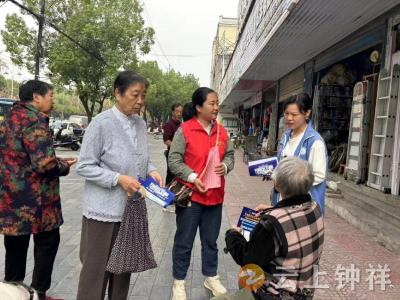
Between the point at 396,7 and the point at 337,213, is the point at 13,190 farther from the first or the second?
the point at 396,7

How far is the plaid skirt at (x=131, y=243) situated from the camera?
2.41m

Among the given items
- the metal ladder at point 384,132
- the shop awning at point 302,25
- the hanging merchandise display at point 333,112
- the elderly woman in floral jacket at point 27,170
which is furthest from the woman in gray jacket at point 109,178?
the hanging merchandise display at point 333,112

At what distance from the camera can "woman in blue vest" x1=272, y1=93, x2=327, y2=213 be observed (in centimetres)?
270

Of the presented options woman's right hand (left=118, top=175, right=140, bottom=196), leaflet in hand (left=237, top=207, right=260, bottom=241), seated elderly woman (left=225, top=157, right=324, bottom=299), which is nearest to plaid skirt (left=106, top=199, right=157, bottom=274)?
woman's right hand (left=118, top=175, right=140, bottom=196)

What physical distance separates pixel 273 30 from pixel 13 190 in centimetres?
572

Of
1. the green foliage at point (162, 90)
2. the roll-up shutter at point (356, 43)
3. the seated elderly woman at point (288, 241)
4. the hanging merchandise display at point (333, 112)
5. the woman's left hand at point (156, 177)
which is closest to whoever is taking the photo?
the seated elderly woman at point (288, 241)

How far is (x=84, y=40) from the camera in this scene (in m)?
21.4

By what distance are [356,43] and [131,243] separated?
6925 mm

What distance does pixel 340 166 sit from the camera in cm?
908

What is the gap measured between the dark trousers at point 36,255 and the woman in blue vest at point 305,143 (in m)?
1.69

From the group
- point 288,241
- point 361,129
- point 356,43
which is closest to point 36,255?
point 288,241

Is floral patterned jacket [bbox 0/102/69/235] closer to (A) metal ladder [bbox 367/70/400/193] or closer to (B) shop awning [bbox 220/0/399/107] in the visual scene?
(B) shop awning [bbox 220/0/399/107]

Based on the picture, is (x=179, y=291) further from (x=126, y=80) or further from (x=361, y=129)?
(x=361, y=129)

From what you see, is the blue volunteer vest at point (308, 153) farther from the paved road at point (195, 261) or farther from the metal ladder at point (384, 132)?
the metal ladder at point (384, 132)
